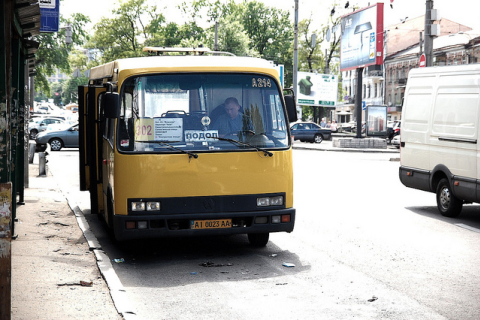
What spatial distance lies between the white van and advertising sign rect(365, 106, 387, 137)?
91.1ft

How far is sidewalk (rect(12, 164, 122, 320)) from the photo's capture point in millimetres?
→ 5738

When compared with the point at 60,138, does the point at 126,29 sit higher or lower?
higher

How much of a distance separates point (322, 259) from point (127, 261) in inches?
88.7

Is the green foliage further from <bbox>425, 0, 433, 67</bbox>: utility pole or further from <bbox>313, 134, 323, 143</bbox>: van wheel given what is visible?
<bbox>425, 0, 433, 67</bbox>: utility pole

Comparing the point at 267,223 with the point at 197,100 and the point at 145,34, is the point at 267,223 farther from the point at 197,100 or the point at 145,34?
the point at 145,34

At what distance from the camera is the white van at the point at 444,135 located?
1116cm

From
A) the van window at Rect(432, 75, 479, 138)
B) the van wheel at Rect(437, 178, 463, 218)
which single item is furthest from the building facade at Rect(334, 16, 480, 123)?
the van wheel at Rect(437, 178, 463, 218)

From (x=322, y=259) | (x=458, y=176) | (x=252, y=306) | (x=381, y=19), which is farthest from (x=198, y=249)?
(x=381, y=19)

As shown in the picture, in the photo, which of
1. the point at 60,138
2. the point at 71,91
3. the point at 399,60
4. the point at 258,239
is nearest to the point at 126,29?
the point at 399,60

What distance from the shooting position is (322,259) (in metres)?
8.16

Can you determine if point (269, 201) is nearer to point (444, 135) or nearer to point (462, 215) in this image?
point (444, 135)

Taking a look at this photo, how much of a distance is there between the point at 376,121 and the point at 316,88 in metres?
25.2

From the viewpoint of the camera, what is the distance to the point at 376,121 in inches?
1612

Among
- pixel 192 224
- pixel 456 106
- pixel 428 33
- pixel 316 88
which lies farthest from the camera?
pixel 316 88
